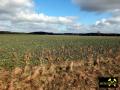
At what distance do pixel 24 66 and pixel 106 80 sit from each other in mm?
9898

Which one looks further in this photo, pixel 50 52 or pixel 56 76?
pixel 50 52

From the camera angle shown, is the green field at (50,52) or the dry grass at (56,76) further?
the green field at (50,52)

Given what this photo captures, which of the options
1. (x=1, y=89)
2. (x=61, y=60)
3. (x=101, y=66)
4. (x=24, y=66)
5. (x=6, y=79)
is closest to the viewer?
(x=1, y=89)

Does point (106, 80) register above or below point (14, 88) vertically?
above

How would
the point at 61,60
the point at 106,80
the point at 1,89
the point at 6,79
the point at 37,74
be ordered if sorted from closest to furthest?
the point at 106,80, the point at 1,89, the point at 6,79, the point at 37,74, the point at 61,60

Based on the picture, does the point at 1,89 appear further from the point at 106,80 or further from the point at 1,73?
the point at 106,80

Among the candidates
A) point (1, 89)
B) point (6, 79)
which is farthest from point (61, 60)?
point (1, 89)

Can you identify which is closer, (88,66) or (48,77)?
(48,77)

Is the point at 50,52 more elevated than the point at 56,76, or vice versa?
the point at 50,52

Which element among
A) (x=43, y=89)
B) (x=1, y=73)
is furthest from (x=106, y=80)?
(x=1, y=73)

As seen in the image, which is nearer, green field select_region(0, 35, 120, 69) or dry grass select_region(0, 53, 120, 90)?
dry grass select_region(0, 53, 120, 90)

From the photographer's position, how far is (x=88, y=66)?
68.7 feet

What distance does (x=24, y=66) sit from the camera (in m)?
19.8

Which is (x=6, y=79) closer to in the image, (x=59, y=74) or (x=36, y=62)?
(x=59, y=74)
